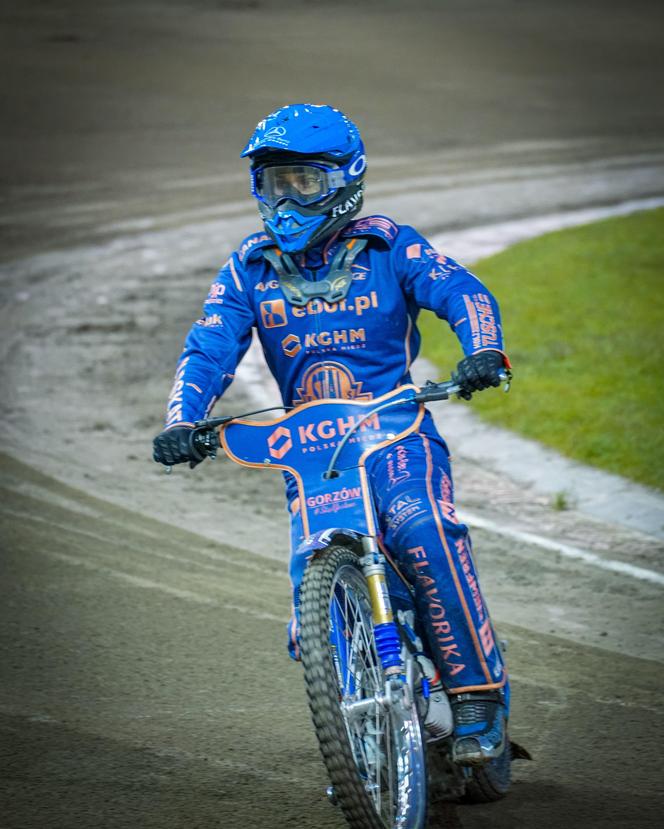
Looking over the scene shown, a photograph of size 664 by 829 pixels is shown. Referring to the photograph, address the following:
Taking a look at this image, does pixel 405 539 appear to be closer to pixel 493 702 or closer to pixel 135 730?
pixel 493 702

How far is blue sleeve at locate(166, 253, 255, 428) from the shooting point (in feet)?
15.3

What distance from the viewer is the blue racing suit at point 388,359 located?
4355mm

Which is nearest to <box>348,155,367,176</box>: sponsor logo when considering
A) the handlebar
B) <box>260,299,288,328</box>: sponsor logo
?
<box>260,299,288,328</box>: sponsor logo

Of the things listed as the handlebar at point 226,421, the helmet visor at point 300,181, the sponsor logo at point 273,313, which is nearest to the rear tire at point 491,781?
the handlebar at point 226,421

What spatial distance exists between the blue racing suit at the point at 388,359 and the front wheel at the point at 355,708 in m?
0.26

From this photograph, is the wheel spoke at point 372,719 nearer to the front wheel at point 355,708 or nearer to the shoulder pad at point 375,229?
the front wheel at point 355,708

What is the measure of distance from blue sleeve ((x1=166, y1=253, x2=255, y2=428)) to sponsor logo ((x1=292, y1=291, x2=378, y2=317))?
23 centimetres

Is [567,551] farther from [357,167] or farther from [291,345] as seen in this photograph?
[357,167]

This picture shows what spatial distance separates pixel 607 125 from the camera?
2398cm

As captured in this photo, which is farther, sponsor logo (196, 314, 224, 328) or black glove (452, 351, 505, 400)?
sponsor logo (196, 314, 224, 328)

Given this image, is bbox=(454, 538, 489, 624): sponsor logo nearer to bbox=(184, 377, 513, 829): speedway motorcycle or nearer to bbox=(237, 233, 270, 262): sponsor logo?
bbox=(184, 377, 513, 829): speedway motorcycle

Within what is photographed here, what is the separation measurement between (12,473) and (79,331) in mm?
4107

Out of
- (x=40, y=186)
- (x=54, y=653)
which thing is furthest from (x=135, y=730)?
(x=40, y=186)

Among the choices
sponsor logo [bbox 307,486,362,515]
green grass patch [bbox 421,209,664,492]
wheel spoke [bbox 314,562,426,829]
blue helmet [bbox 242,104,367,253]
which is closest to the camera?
wheel spoke [bbox 314,562,426,829]
